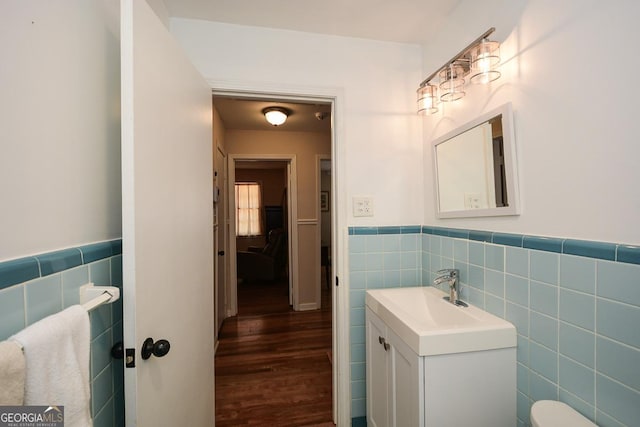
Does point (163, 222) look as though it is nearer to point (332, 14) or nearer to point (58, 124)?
point (58, 124)

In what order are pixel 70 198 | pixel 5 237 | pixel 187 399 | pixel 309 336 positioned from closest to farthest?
pixel 5 237, pixel 70 198, pixel 187 399, pixel 309 336

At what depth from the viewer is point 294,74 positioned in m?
1.55

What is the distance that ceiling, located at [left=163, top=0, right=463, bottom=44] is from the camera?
1344 mm

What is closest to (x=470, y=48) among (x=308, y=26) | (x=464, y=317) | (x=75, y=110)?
(x=308, y=26)

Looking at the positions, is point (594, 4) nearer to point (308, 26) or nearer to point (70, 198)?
point (308, 26)

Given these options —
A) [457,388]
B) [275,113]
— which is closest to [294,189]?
[275,113]

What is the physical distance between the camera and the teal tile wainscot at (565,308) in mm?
719

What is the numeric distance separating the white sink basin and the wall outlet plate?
1.62 ft

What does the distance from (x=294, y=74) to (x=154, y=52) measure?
2.67ft

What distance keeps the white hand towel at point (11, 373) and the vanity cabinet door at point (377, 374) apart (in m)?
1.20

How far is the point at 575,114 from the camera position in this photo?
0.84 meters

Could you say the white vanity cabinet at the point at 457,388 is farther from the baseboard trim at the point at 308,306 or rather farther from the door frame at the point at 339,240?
the baseboard trim at the point at 308,306

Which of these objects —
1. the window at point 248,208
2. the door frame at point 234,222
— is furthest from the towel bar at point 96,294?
the window at point 248,208

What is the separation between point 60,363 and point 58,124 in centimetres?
56
